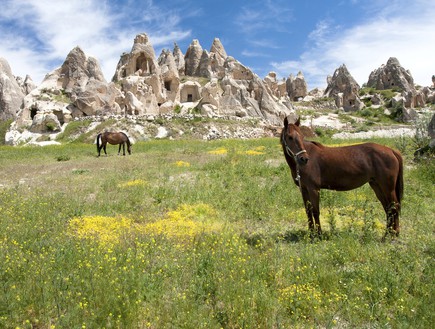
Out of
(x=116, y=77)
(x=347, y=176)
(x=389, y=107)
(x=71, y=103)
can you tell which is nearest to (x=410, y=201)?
(x=347, y=176)

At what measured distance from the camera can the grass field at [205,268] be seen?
3996 millimetres

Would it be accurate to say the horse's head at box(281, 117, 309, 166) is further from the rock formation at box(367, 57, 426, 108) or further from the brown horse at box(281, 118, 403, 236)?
the rock formation at box(367, 57, 426, 108)

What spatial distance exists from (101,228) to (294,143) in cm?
462

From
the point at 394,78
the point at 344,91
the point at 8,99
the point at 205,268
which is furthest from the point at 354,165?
the point at 394,78

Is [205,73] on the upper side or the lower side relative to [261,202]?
upper

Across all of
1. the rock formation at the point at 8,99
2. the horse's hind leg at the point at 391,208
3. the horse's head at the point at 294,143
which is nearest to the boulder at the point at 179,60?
the rock formation at the point at 8,99

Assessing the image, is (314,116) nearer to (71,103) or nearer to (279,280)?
(71,103)

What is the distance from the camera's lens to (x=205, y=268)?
17.0 feet

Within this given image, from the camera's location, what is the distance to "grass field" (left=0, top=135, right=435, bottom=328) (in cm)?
400

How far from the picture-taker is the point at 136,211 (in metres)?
9.34

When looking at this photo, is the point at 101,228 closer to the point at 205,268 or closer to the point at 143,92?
the point at 205,268

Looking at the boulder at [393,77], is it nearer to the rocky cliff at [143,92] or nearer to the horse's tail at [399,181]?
the rocky cliff at [143,92]

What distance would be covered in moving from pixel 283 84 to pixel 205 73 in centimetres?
2478

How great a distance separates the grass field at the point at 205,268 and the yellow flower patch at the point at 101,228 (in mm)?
36
